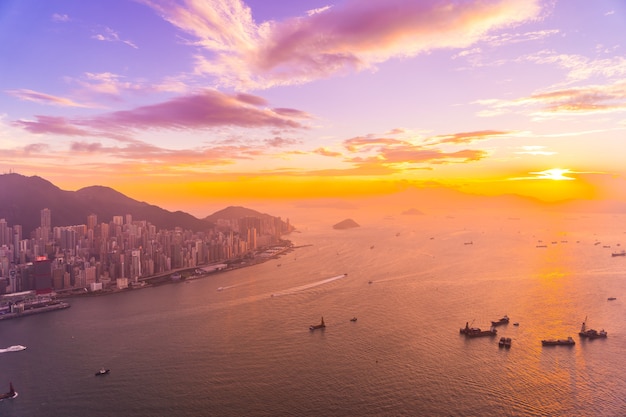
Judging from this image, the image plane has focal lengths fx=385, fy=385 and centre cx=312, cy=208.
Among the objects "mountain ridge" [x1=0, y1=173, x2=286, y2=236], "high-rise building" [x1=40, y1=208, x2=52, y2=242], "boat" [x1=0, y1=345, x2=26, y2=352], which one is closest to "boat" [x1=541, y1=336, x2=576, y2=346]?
"boat" [x1=0, y1=345, x2=26, y2=352]

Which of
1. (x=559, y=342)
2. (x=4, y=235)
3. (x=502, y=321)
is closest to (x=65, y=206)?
(x=4, y=235)

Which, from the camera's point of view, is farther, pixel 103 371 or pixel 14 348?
pixel 14 348

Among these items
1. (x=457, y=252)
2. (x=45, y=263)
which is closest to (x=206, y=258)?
(x=45, y=263)

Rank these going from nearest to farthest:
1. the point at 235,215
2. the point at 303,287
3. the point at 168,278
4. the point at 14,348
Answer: the point at 14,348 < the point at 303,287 < the point at 168,278 < the point at 235,215

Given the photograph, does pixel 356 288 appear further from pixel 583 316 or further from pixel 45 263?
pixel 45 263

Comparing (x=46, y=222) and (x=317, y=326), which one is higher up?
(x=46, y=222)

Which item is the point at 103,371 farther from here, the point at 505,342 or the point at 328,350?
the point at 505,342

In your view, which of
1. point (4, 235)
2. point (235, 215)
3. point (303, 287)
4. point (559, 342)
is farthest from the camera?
point (235, 215)

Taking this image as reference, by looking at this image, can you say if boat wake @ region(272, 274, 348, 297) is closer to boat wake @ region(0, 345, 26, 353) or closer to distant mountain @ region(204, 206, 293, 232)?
boat wake @ region(0, 345, 26, 353)
